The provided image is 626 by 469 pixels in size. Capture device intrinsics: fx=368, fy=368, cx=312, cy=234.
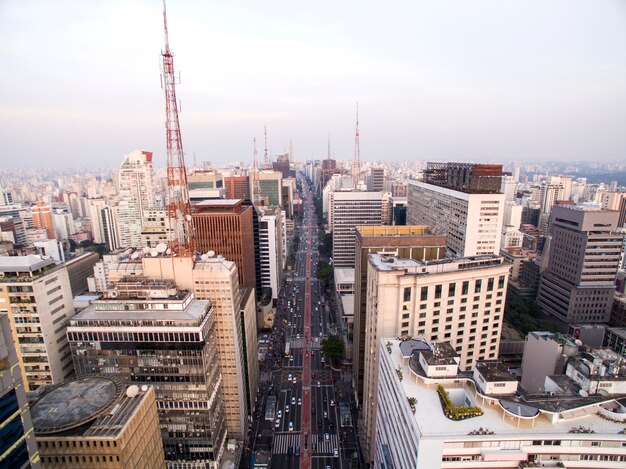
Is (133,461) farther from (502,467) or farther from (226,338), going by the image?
(502,467)

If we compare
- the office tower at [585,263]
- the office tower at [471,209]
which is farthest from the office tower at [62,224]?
the office tower at [585,263]

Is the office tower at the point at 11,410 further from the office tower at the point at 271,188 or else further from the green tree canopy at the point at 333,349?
the office tower at the point at 271,188

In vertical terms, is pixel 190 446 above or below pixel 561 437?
below

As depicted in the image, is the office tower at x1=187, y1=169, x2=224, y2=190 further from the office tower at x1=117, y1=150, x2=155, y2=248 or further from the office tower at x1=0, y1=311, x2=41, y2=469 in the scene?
the office tower at x1=0, y1=311, x2=41, y2=469

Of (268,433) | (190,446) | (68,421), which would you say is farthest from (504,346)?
(68,421)

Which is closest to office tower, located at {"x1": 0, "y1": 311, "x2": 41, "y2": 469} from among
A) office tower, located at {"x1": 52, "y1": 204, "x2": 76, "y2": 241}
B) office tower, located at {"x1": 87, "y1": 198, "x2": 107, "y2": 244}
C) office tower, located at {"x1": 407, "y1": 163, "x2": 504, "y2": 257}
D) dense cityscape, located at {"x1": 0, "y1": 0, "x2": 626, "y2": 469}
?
dense cityscape, located at {"x1": 0, "y1": 0, "x2": 626, "y2": 469}

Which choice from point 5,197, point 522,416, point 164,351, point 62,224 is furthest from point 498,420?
point 5,197
